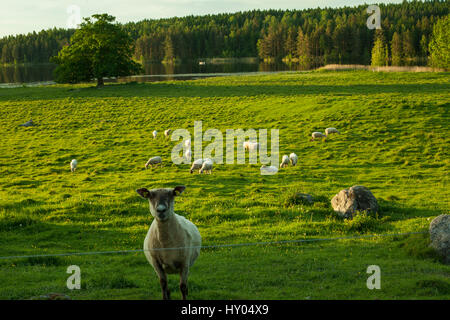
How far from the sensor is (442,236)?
460 inches

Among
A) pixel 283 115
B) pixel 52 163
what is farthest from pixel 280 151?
pixel 52 163

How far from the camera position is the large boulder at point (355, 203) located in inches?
662

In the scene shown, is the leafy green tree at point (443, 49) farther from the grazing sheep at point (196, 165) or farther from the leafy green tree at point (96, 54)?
the grazing sheep at point (196, 165)

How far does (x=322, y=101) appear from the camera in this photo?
47.0 m

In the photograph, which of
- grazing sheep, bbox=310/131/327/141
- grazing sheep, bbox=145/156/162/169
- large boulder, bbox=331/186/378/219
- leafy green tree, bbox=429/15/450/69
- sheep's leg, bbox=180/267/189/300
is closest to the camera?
sheep's leg, bbox=180/267/189/300

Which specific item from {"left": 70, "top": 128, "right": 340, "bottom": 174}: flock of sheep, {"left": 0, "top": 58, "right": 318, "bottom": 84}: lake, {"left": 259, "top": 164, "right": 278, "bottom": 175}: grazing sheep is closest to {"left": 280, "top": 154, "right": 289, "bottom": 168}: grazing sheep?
{"left": 70, "top": 128, "right": 340, "bottom": 174}: flock of sheep

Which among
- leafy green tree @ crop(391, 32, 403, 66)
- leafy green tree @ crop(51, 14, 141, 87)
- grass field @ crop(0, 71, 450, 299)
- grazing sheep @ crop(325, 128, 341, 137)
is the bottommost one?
grass field @ crop(0, 71, 450, 299)

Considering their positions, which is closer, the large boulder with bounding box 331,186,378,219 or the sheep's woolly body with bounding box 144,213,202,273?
the sheep's woolly body with bounding box 144,213,202,273

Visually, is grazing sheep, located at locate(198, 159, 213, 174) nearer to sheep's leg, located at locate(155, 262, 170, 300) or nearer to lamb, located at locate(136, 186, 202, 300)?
lamb, located at locate(136, 186, 202, 300)

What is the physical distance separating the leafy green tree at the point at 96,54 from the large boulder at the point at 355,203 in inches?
2386

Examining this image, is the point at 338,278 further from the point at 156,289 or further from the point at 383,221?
the point at 383,221

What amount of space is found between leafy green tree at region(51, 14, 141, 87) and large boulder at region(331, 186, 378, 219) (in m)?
60.6

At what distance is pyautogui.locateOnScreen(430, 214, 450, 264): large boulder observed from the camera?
11508mm

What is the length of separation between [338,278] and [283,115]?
1343 inches
